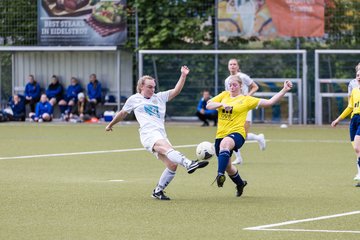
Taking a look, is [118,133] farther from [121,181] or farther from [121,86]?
[121,181]

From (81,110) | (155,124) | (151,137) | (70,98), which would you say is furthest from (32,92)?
(151,137)

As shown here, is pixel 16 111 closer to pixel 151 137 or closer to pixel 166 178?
pixel 151 137

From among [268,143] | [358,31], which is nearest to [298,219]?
[268,143]

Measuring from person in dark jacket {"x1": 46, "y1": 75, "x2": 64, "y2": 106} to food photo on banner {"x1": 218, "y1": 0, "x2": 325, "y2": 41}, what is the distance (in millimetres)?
5745

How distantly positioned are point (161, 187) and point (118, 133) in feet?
54.8

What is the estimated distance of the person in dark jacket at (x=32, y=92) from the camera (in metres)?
37.4

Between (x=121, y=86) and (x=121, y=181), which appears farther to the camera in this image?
(x=121, y=86)

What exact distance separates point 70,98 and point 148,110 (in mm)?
22807

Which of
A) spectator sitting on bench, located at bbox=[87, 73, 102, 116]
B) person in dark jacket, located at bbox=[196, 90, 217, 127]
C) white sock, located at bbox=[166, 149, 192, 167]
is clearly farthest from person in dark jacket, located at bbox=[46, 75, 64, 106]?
white sock, located at bbox=[166, 149, 192, 167]

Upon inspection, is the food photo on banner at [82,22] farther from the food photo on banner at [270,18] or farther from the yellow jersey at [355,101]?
the yellow jersey at [355,101]

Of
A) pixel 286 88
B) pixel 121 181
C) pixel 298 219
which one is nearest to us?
pixel 298 219

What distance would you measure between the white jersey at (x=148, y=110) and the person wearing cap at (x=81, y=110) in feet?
71.7

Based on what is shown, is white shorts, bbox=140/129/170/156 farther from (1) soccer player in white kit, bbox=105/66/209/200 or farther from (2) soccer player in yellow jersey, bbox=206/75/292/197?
(2) soccer player in yellow jersey, bbox=206/75/292/197

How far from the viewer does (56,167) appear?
19500 mm
